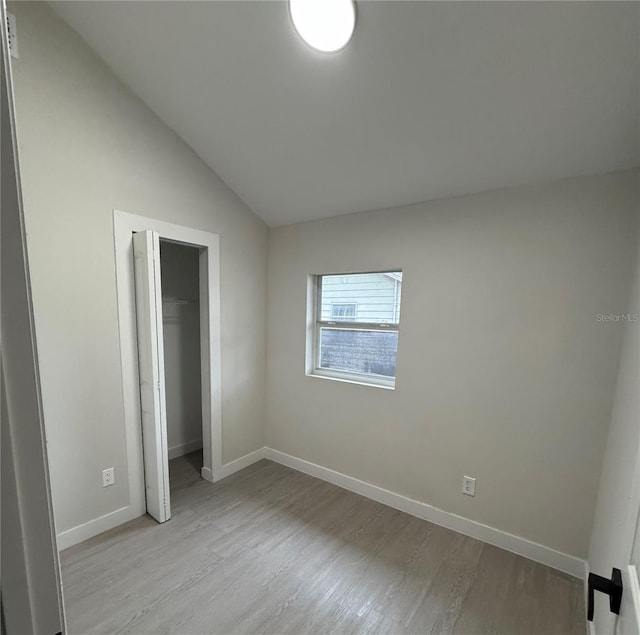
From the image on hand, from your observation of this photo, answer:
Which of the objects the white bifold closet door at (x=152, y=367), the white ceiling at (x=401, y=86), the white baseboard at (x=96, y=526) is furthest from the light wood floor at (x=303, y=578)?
the white ceiling at (x=401, y=86)

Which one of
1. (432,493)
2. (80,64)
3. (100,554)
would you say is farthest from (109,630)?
(80,64)

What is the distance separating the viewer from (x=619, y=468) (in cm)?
124

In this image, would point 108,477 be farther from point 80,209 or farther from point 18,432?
point 18,432

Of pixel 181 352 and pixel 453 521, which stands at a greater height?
pixel 181 352

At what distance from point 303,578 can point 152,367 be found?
150cm

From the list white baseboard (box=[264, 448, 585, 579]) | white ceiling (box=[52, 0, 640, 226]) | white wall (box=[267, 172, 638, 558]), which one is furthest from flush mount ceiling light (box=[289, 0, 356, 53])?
white baseboard (box=[264, 448, 585, 579])

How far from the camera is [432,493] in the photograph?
2.08 m

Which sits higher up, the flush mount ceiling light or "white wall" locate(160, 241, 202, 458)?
the flush mount ceiling light

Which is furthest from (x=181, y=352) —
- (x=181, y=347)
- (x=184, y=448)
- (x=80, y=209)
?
(x=80, y=209)

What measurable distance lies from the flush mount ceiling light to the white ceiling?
0.06 m

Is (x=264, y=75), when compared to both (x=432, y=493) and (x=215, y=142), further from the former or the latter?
(x=432, y=493)

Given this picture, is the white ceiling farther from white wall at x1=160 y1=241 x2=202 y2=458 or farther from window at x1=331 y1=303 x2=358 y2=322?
white wall at x1=160 y1=241 x2=202 y2=458

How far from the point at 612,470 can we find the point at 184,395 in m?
3.20

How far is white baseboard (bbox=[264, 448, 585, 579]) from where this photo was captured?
1.70 meters
